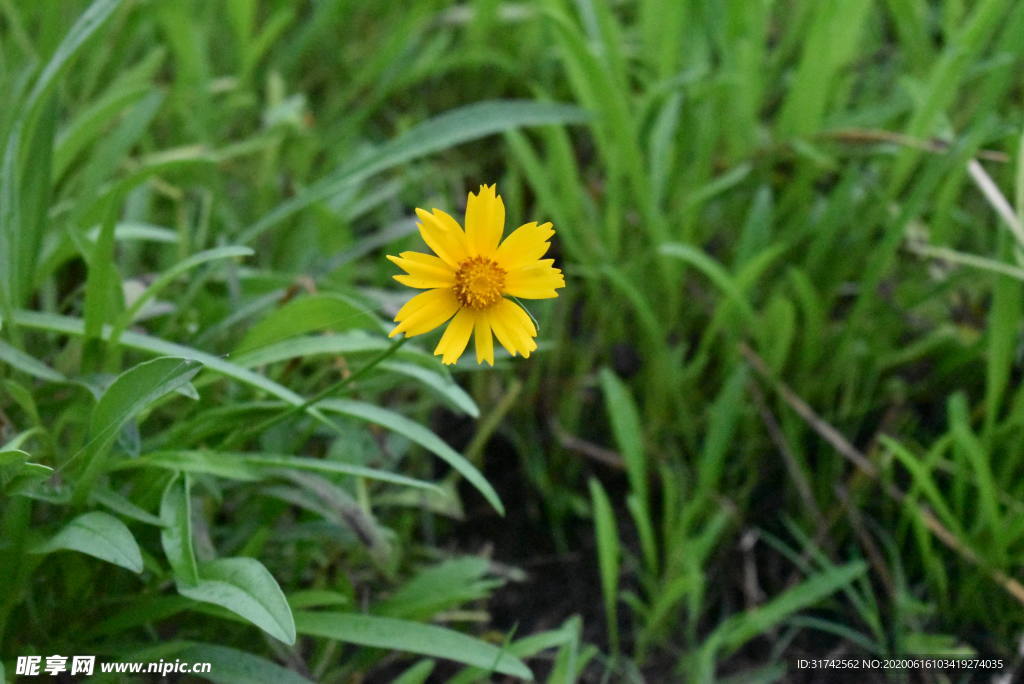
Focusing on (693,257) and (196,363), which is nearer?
(196,363)

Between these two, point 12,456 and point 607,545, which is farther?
point 607,545

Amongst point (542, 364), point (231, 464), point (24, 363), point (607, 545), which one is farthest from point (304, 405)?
point (542, 364)

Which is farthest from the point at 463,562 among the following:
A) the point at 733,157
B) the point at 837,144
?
the point at 837,144

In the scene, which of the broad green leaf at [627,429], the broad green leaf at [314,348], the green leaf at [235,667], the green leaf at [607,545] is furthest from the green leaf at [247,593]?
the broad green leaf at [627,429]

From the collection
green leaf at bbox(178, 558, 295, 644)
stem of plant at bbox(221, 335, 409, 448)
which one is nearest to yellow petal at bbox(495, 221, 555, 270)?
stem of plant at bbox(221, 335, 409, 448)

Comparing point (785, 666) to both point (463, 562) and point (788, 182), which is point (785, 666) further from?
point (788, 182)

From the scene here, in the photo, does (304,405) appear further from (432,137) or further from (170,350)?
(432,137)

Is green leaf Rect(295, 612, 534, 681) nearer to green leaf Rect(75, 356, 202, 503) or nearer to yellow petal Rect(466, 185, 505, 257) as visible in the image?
green leaf Rect(75, 356, 202, 503)
